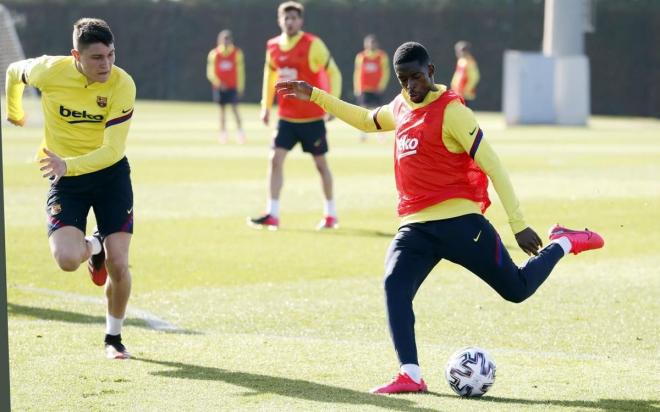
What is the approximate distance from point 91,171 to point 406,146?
190 cm

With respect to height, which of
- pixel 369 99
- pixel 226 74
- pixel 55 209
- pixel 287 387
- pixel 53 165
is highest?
pixel 53 165

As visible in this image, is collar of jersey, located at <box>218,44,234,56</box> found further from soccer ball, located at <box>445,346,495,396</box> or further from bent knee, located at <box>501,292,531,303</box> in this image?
soccer ball, located at <box>445,346,495,396</box>

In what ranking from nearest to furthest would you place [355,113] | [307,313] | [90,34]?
[90,34]
[355,113]
[307,313]

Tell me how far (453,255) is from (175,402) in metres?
1.66

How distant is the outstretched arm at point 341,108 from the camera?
293 inches

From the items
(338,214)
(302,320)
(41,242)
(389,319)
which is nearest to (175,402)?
(389,319)

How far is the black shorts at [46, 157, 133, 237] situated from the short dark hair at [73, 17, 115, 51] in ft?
2.61

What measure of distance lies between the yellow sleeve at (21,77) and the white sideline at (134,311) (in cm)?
171

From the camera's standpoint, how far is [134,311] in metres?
9.59

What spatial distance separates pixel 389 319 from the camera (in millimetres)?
6816

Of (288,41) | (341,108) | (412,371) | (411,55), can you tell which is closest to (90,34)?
(341,108)

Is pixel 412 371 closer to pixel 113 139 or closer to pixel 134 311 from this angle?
pixel 113 139

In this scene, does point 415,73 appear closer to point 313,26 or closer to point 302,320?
point 302,320

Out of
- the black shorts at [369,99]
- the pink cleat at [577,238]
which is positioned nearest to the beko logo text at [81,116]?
the pink cleat at [577,238]
